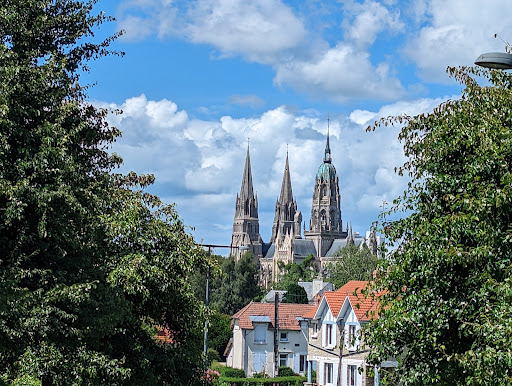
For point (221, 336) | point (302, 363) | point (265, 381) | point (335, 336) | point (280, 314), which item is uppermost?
point (280, 314)

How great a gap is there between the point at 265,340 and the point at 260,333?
2.32ft

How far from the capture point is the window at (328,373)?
5388cm

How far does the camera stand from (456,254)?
1404cm

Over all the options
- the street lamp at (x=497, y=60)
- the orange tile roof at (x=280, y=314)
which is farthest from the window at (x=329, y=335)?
the street lamp at (x=497, y=60)

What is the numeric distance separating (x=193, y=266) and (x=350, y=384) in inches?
Result: 1301

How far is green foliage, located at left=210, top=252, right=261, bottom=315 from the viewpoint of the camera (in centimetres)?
9938

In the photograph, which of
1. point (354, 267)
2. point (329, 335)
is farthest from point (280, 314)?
point (354, 267)

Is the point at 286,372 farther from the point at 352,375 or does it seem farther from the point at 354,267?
the point at 354,267

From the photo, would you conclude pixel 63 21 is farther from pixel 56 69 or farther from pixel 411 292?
pixel 411 292

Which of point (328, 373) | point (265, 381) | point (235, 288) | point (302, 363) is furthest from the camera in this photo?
point (235, 288)

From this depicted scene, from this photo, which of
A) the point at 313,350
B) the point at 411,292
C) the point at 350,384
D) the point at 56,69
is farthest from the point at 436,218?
the point at 313,350

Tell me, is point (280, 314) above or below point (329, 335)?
above

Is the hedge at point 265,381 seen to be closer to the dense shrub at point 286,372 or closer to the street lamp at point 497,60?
the dense shrub at point 286,372

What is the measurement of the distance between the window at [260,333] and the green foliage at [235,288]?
86.7 feet
